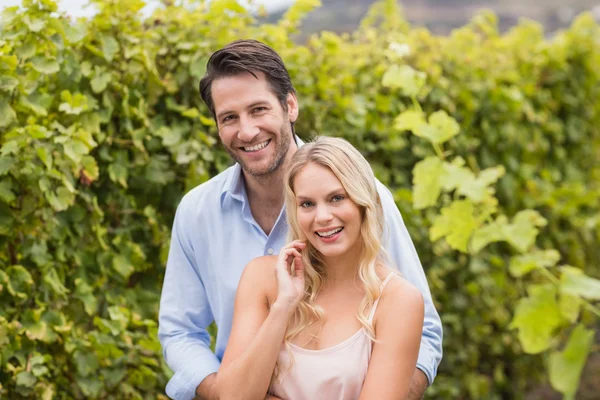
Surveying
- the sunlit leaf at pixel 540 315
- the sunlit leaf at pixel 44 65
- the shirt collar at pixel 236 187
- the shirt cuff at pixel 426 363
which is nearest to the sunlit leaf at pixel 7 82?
the sunlit leaf at pixel 44 65

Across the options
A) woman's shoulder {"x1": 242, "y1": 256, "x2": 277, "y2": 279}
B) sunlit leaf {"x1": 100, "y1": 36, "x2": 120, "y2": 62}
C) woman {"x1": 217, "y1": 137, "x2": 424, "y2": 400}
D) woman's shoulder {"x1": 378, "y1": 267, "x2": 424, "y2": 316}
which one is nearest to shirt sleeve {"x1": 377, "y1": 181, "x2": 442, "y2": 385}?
woman {"x1": 217, "y1": 137, "x2": 424, "y2": 400}

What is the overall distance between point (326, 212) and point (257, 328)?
38cm

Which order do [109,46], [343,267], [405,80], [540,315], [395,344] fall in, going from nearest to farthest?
1. [540,315]
2. [395,344]
3. [343,267]
4. [109,46]
5. [405,80]

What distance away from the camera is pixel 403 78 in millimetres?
3195

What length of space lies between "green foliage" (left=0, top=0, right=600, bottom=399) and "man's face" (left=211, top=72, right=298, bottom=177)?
0.50 metres

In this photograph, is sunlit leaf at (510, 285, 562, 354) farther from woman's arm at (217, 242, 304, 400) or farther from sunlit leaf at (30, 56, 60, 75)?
sunlit leaf at (30, 56, 60, 75)

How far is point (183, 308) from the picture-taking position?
2.67m

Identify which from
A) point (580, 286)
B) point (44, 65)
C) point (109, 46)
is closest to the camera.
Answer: point (580, 286)

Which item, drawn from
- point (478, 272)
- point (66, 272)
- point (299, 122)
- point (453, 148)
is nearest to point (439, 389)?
point (478, 272)

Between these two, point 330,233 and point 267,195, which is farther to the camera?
point 267,195

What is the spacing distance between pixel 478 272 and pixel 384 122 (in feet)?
3.65

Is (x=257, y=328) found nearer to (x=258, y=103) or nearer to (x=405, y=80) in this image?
(x=258, y=103)

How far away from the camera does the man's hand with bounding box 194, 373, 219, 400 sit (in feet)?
7.76

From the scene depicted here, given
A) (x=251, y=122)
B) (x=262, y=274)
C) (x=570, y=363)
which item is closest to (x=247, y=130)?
(x=251, y=122)
